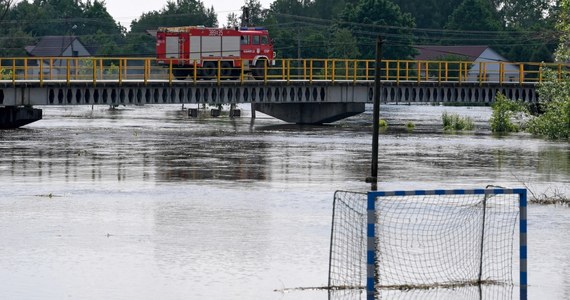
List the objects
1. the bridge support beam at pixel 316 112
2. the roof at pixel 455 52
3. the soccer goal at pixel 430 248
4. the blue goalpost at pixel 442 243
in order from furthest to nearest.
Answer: the roof at pixel 455 52, the bridge support beam at pixel 316 112, the soccer goal at pixel 430 248, the blue goalpost at pixel 442 243

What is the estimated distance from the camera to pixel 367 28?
143250 mm

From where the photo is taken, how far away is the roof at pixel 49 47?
169875mm

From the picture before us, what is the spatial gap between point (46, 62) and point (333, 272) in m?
147

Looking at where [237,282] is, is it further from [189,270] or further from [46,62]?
[46,62]

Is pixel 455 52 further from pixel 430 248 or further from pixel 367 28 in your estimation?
pixel 430 248

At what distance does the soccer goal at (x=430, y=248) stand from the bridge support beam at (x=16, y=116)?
39761 mm

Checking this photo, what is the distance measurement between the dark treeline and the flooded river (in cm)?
6176

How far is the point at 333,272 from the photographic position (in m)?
17.0

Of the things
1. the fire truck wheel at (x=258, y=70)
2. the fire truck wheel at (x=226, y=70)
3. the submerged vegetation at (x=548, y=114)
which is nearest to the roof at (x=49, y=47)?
the fire truck wheel at (x=258, y=70)

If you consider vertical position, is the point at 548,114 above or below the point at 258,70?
below

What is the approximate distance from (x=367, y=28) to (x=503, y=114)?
258 ft

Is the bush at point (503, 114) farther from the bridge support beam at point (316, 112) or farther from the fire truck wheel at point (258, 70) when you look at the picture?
the fire truck wheel at point (258, 70)

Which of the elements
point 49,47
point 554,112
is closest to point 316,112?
point 554,112

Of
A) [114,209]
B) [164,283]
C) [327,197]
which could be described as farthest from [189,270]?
[327,197]
